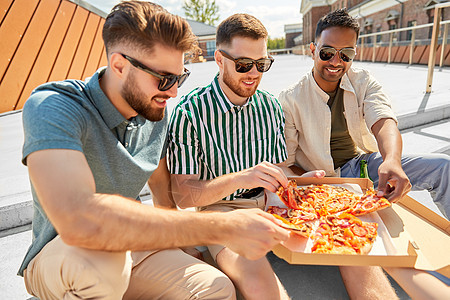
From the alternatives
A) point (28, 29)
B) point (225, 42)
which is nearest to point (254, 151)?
point (225, 42)

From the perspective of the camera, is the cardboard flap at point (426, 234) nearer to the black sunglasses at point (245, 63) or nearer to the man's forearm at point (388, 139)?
the man's forearm at point (388, 139)

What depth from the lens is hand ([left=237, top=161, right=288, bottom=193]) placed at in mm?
1921

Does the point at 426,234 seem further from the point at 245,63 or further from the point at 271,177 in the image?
the point at 245,63

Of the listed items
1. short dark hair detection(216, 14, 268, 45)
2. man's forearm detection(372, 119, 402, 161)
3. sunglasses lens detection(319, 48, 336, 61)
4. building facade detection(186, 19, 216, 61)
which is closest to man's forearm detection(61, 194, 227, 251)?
short dark hair detection(216, 14, 268, 45)

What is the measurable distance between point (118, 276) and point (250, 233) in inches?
22.6

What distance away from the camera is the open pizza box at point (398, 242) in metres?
1.42

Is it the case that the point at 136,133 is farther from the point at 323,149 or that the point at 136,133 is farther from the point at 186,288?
the point at 323,149

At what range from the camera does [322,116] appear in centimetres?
279

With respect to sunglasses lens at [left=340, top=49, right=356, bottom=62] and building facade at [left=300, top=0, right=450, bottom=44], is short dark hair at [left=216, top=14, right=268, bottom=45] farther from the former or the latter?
building facade at [left=300, top=0, right=450, bottom=44]

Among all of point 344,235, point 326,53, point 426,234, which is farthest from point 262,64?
point 426,234

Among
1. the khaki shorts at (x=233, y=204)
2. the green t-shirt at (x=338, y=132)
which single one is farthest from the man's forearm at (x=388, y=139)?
the khaki shorts at (x=233, y=204)

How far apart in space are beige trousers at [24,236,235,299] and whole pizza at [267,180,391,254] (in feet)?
1.69

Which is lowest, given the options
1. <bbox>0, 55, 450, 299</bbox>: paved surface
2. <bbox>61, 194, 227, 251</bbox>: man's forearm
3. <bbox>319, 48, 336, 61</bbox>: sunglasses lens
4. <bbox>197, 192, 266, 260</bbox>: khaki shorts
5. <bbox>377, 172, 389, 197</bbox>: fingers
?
<bbox>0, 55, 450, 299</bbox>: paved surface

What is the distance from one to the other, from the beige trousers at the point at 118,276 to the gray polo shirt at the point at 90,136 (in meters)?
0.20
